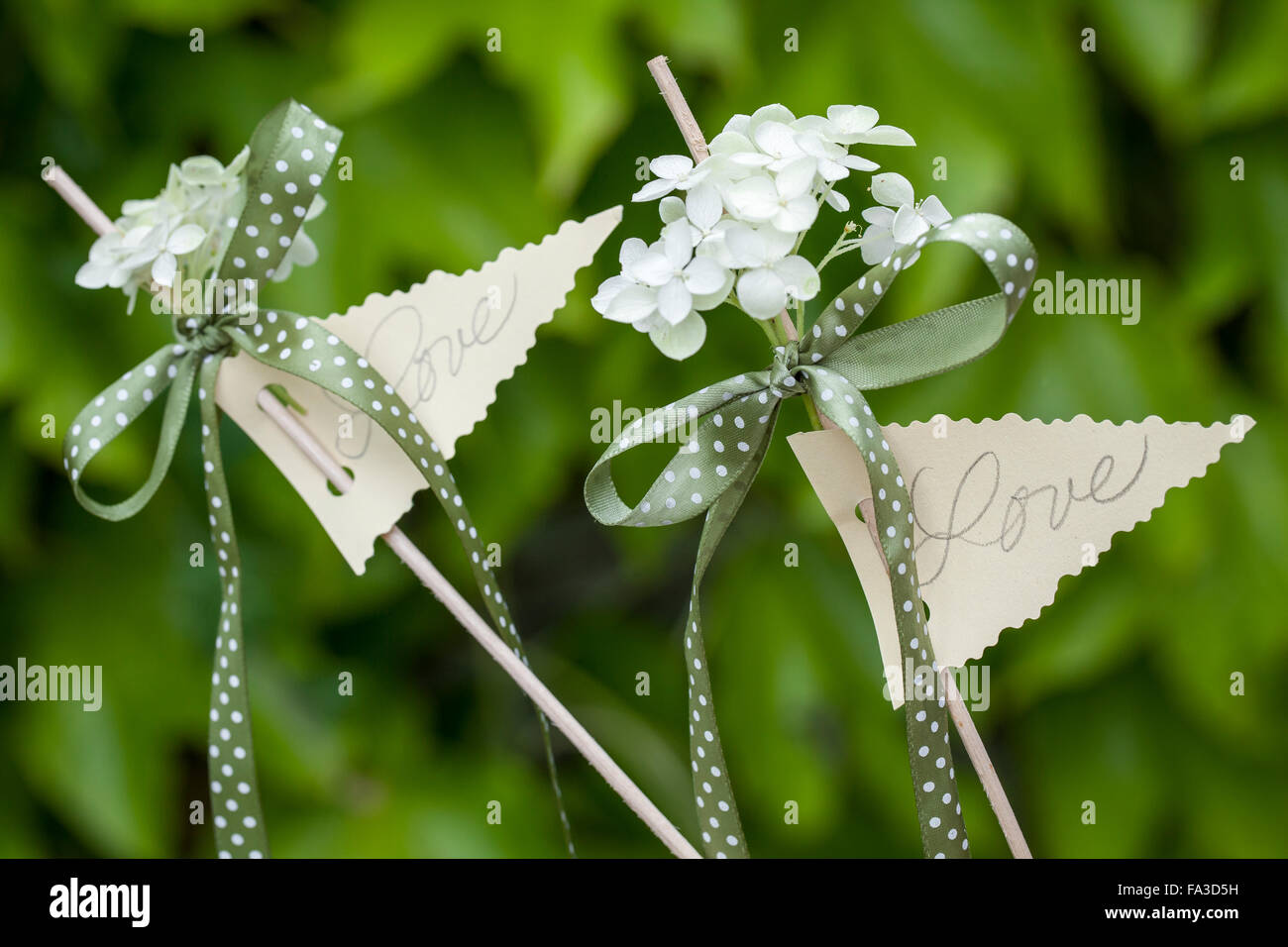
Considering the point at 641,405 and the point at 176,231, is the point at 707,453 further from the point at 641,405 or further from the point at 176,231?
the point at 641,405

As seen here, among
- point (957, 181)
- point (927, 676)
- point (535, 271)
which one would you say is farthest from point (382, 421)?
point (957, 181)

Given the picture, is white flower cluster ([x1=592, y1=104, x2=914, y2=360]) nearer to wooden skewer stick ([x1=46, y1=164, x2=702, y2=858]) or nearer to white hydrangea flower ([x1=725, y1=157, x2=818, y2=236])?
white hydrangea flower ([x1=725, y1=157, x2=818, y2=236])

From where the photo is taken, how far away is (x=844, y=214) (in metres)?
0.69

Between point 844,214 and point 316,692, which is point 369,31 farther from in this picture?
point 316,692

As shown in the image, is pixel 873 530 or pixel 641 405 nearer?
pixel 873 530

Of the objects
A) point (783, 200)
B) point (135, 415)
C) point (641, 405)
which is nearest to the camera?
point (783, 200)

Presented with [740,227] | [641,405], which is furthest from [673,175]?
[641,405]

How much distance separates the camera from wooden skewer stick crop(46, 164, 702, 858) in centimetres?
32

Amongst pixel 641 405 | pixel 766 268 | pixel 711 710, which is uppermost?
pixel 641 405

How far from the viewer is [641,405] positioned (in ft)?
2.35

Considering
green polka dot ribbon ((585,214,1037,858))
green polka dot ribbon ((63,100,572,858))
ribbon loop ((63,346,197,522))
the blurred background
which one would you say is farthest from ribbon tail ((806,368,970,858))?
the blurred background

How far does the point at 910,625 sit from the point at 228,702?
0.75ft

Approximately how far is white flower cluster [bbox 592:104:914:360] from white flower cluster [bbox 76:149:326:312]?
14 cm

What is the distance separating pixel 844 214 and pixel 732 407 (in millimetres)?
422
